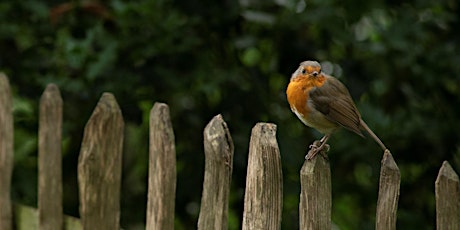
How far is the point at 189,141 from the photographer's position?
4453 millimetres

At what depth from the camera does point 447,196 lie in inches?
100

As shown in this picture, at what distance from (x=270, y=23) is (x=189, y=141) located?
70 centimetres

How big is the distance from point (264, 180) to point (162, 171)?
50cm

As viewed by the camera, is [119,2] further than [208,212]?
Yes

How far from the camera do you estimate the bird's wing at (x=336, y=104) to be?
326 centimetres

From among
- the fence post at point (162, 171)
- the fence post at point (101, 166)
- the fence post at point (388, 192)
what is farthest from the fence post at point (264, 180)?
the fence post at point (101, 166)

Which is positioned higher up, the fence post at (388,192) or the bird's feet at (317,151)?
the bird's feet at (317,151)

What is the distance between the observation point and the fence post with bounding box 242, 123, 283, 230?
8.78 ft

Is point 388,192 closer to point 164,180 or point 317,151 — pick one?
point 317,151

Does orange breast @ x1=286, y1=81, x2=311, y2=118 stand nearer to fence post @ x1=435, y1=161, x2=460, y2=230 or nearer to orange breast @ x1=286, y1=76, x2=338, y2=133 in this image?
orange breast @ x1=286, y1=76, x2=338, y2=133

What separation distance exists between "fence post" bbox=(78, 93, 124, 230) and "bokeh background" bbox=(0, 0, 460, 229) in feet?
1.89

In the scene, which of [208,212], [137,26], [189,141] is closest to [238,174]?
[189,141]

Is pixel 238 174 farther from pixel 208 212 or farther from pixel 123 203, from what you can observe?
pixel 208 212

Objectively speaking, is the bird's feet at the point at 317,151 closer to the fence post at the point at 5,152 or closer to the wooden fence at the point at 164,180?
the wooden fence at the point at 164,180
